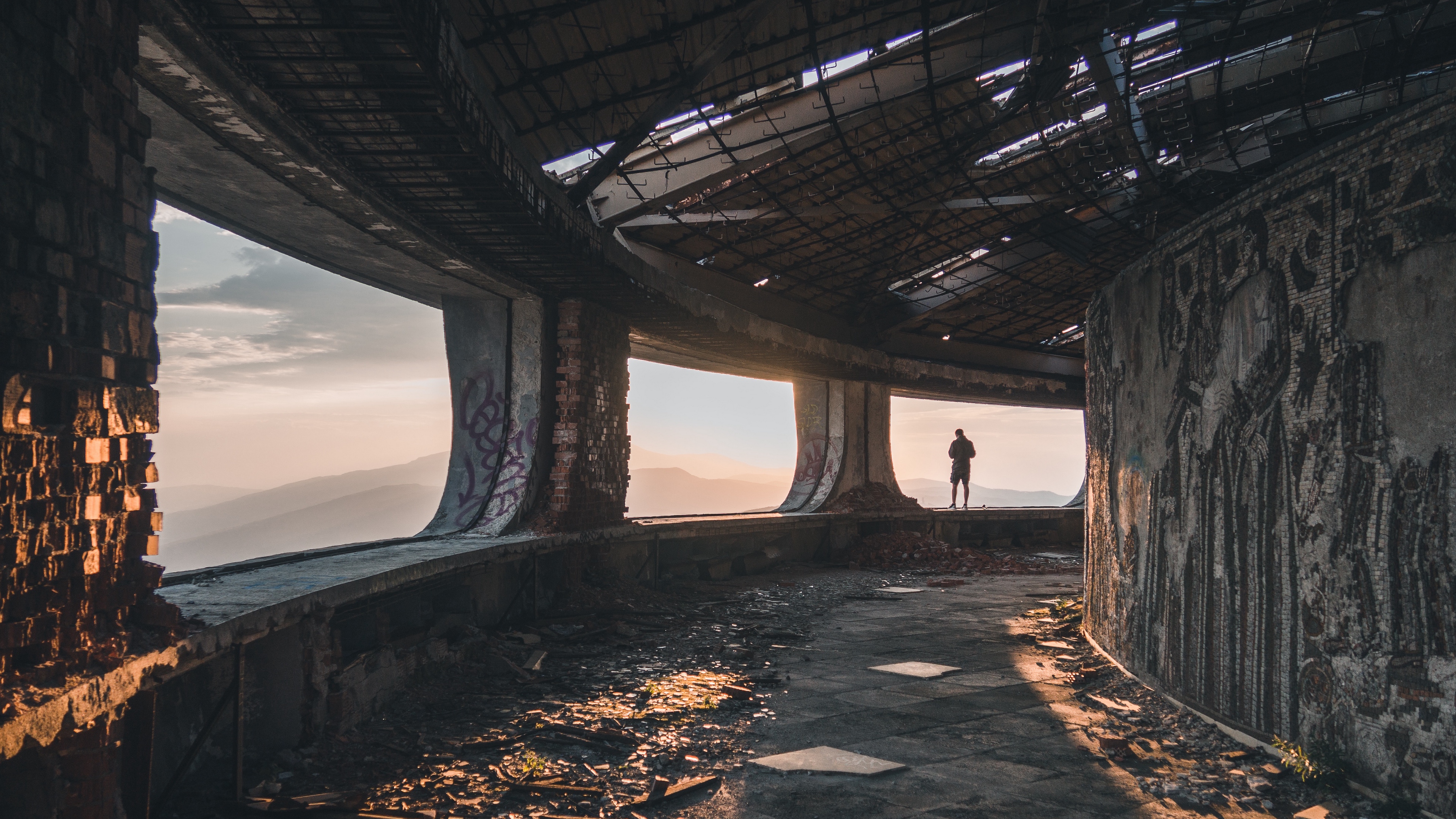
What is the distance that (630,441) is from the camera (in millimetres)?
10070

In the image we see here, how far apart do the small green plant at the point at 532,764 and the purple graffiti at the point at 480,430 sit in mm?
4311

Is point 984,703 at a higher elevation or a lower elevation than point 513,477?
lower

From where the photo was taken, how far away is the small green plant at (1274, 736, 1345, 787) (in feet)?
11.8

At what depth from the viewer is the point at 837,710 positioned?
5344 mm

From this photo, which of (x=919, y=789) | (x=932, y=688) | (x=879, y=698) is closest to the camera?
(x=919, y=789)

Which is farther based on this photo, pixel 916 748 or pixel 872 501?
pixel 872 501

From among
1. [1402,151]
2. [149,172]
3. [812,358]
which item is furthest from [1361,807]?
[812,358]

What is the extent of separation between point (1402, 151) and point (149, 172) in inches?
192

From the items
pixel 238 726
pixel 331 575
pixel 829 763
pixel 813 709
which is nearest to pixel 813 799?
pixel 829 763

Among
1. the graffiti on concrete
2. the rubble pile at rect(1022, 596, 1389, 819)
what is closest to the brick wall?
the rubble pile at rect(1022, 596, 1389, 819)

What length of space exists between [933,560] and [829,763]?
32.8 ft

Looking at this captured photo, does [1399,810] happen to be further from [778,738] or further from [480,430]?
[480,430]

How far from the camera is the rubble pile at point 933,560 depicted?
1335 centimetres

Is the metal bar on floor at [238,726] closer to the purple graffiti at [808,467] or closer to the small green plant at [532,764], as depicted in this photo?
the small green plant at [532,764]
